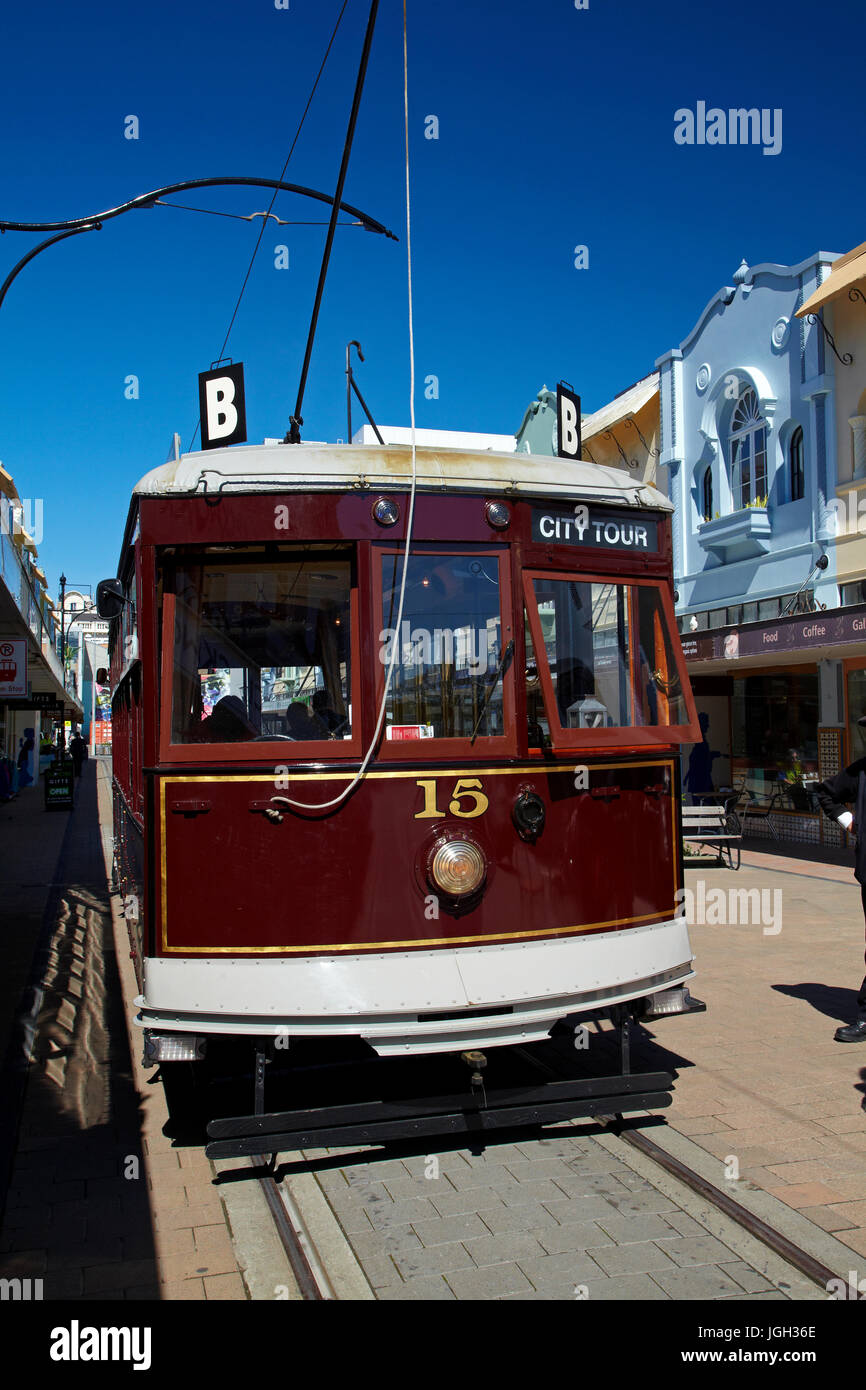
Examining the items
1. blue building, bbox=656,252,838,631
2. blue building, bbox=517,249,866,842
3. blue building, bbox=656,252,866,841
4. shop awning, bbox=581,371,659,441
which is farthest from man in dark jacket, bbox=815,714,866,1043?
shop awning, bbox=581,371,659,441

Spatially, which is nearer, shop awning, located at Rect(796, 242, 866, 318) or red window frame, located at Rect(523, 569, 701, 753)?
red window frame, located at Rect(523, 569, 701, 753)

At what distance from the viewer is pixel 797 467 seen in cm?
1524

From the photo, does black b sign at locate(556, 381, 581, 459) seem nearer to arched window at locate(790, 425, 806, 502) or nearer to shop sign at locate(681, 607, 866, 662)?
shop sign at locate(681, 607, 866, 662)

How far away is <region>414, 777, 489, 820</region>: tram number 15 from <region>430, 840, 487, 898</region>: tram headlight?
0.12 meters

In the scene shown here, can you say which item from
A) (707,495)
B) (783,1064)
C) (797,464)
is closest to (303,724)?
(783,1064)

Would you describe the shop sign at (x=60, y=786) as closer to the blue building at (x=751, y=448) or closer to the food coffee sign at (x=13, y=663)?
the food coffee sign at (x=13, y=663)

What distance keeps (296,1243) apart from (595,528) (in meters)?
3.16

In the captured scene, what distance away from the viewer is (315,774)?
13.9ft

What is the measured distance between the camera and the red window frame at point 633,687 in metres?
4.46

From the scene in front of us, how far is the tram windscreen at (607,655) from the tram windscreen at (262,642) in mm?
904

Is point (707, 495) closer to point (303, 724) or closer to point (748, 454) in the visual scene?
point (748, 454)

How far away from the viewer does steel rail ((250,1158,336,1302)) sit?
3465mm
